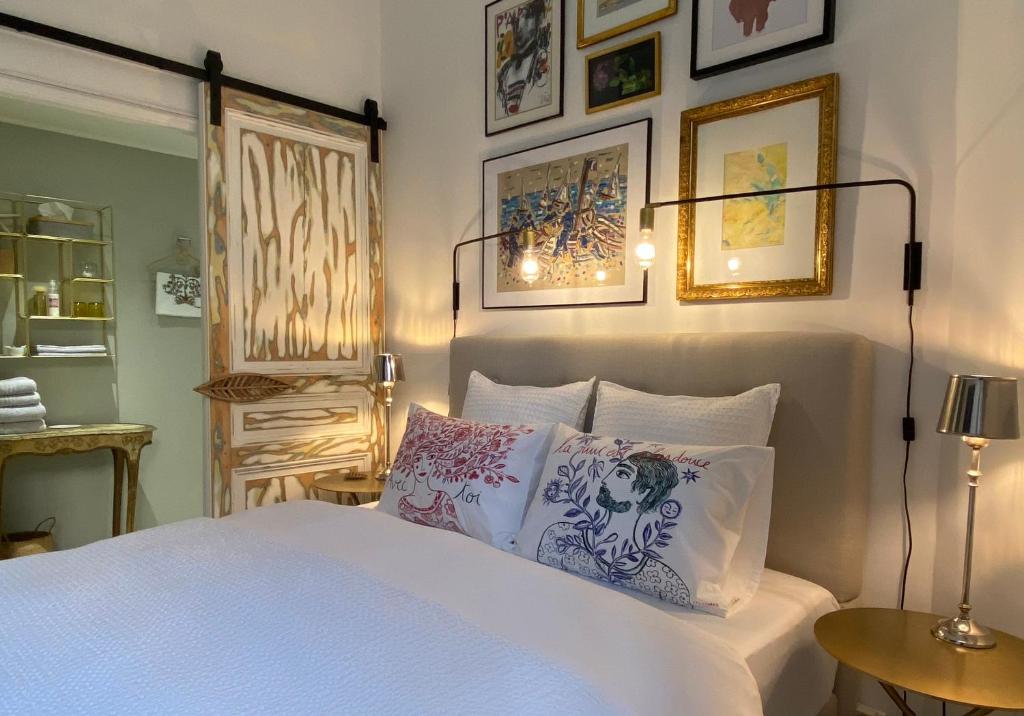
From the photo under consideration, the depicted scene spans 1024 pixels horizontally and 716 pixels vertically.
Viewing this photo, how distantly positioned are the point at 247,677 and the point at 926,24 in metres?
2.12

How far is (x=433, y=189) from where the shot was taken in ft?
10.1

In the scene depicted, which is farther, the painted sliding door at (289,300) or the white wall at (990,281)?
the painted sliding door at (289,300)

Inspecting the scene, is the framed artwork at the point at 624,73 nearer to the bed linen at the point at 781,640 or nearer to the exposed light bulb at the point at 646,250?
the exposed light bulb at the point at 646,250

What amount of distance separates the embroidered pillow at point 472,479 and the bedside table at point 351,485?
29.0 inches

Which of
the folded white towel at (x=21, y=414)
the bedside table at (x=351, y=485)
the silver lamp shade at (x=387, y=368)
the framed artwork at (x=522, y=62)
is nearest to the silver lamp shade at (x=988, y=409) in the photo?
the framed artwork at (x=522, y=62)

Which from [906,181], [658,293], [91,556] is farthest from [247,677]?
[906,181]

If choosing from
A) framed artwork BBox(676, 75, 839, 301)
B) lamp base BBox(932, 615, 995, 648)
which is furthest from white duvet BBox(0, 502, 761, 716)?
framed artwork BBox(676, 75, 839, 301)

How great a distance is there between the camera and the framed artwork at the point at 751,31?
1815 millimetres

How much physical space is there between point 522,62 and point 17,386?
289 cm

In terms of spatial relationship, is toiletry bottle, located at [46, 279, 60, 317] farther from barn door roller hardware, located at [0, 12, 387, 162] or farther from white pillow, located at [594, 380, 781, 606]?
white pillow, located at [594, 380, 781, 606]

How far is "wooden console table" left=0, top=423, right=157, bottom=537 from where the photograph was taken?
3031mm

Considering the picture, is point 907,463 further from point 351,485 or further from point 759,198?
point 351,485

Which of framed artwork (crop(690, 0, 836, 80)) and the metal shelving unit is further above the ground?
framed artwork (crop(690, 0, 836, 80))

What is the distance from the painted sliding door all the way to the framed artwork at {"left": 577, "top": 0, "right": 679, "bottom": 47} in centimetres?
134
